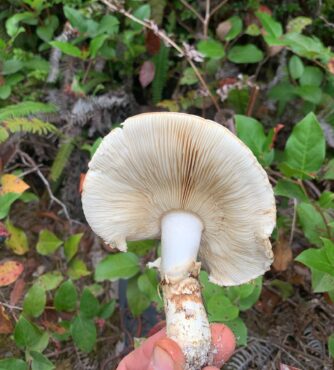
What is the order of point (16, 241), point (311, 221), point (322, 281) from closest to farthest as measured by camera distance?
point (322, 281), point (311, 221), point (16, 241)

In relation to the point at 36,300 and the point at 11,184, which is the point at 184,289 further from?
the point at 11,184

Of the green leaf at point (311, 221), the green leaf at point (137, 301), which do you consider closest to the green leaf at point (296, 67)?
the green leaf at point (311, 221)

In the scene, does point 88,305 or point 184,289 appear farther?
point 88,305

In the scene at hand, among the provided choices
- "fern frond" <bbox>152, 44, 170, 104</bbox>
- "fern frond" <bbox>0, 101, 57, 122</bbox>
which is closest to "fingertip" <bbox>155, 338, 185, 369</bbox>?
"fern frond" <bbox>0, 101, 57, 122</bbox>

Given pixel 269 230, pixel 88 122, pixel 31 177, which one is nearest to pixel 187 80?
pixel 88 122

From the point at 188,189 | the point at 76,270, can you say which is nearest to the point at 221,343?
the point at 188,189

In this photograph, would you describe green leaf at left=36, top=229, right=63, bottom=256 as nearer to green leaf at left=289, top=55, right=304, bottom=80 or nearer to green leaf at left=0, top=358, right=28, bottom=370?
green leaf at left=0, top=358, right=28, bottom=370

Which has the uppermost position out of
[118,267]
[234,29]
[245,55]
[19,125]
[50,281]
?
[234,29]
